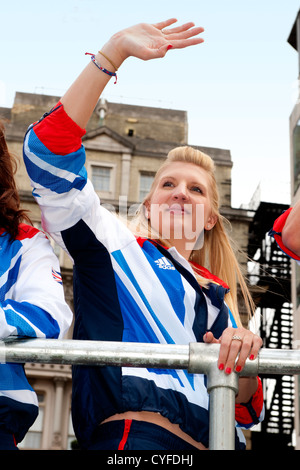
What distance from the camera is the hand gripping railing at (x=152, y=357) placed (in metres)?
2.04

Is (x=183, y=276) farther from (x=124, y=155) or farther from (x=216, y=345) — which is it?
(x=124, y=155)

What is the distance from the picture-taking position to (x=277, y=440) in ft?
88.4

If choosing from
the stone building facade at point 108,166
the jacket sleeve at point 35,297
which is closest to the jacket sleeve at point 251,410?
the jacket sleeve at point 35,297

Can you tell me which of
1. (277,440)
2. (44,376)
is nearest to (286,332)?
(277,440)

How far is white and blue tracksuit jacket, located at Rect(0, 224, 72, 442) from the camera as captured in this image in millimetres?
2424

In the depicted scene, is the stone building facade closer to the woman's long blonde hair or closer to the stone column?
the stone column

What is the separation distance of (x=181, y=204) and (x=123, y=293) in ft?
2.22

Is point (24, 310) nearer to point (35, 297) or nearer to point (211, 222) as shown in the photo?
point (35, 297)

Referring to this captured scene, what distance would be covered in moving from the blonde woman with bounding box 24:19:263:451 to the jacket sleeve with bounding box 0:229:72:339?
0.36 feet

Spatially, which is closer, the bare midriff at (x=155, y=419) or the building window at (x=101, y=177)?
the bare midriff at (x=155, y=419)

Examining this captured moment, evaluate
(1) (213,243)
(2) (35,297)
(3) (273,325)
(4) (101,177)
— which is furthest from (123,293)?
(4) (101,177)

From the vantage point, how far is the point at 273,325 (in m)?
28.0

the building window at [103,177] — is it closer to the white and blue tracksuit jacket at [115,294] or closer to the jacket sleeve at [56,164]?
the white and blue tracksuit jacket at [115,294]

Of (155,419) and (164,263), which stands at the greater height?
(164,263)
